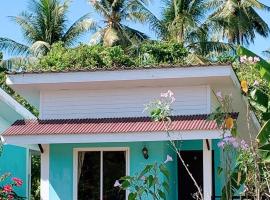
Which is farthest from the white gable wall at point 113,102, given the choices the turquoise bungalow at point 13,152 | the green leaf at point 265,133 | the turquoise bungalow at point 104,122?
the turquoise bungalow at point 13,152

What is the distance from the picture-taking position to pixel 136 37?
131ft

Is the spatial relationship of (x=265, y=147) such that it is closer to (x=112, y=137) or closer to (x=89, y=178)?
(x=112, y=137)

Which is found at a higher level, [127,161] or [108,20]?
[108,20]

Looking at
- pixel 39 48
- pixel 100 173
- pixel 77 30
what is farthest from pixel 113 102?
pixel 77 30

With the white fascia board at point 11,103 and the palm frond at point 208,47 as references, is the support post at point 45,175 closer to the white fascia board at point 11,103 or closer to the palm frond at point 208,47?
the white fascia board at point 11,103

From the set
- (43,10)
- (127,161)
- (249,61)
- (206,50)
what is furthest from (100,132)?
(43,10)

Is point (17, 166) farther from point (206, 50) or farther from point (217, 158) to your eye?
point (206, 50)

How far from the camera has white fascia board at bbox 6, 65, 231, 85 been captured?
1355 centimetres

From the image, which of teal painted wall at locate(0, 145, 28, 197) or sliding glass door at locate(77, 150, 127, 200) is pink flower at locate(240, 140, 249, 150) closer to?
sliding glass door at locate(77, 150, 127, 200)

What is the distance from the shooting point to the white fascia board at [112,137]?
42.4 ft

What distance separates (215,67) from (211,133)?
1.55m

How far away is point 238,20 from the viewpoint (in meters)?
41.6

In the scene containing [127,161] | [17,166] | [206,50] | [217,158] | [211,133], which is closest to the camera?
[211,133]

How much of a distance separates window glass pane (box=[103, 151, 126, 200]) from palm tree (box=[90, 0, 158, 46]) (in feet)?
78.6
